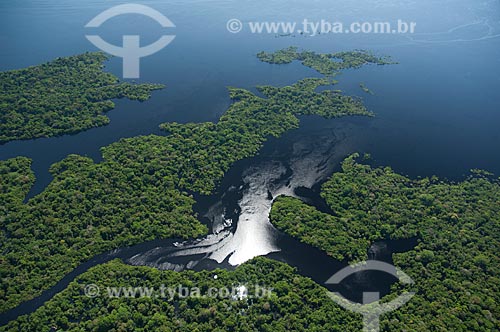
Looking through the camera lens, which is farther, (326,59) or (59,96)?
(326,59)

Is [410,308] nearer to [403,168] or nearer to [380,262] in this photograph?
[380,262]

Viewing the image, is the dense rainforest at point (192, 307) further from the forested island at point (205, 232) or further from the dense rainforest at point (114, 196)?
the dense rainforest at point (114, 196)

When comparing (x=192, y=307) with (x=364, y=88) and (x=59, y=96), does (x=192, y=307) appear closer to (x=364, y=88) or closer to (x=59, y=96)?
(x=59, y=96)

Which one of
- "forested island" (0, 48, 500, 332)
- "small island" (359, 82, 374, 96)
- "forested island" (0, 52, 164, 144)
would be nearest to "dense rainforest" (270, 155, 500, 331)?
"forested island" (0, 48, 500, 332)

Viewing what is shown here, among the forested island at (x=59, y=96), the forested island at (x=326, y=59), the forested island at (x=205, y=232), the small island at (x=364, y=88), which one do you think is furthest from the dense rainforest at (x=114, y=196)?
the forested island at (x=326, y=59)

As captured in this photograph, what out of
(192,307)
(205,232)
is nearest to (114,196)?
(205,232)

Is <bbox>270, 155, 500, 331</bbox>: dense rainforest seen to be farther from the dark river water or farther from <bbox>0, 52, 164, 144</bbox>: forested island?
<bbox>0, 52, 164, 144</bbox>: forested island
